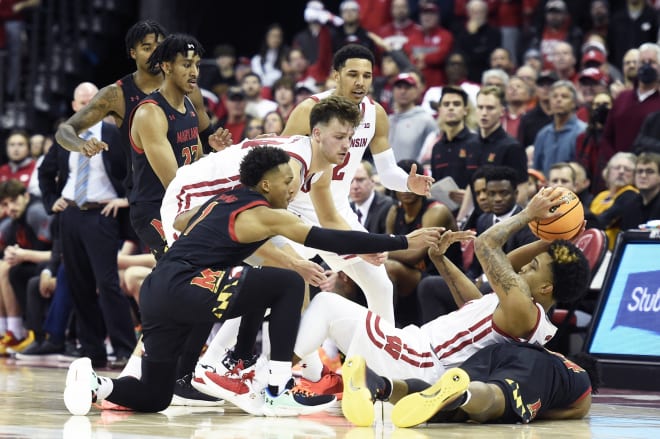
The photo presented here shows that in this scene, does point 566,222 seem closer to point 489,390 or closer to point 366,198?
point 489,390

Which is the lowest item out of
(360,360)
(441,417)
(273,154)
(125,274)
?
(125,274)

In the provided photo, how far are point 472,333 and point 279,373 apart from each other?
111 cm

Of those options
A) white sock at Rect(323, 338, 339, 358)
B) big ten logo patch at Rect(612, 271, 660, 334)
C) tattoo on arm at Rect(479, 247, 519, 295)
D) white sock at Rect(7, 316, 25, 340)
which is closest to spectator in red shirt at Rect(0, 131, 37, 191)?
white sock at Rect(7, 316, 25, 340)

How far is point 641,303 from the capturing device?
8359 millimetres

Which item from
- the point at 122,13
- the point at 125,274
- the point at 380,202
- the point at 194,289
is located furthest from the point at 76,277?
the point at 122,13

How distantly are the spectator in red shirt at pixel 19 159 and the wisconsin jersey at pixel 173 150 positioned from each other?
6.73 meters

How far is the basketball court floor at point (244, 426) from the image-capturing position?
5.36 metres

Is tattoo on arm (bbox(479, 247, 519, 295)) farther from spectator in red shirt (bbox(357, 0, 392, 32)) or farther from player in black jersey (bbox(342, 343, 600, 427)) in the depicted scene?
spectator in red shirt (bbox(357, 0, 392, 32))

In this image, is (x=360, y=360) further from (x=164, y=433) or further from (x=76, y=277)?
(x=76, y=277)

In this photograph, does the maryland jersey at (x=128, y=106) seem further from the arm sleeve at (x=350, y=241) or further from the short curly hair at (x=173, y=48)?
the arm sleeve at (x=350, y=241)

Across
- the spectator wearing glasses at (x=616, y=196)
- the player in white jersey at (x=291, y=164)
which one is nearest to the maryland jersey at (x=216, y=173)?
the player in white jersey at (x=291, y=164)

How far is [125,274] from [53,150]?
4.25ft

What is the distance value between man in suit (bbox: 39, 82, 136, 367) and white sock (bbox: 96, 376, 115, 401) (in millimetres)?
3657

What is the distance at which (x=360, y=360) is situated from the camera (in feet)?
18.3
